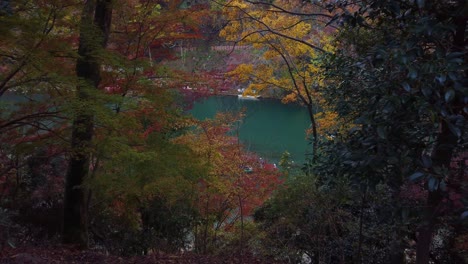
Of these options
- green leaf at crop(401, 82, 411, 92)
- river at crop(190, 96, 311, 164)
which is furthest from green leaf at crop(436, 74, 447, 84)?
river at crop(190, 96, 311, 164)

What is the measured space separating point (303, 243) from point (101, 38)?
3.55m

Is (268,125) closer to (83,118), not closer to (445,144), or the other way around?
(83,118)

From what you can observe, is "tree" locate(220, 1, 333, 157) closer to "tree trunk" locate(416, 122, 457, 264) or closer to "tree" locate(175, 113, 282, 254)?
"tree" locate(175, 113, 282, 254)

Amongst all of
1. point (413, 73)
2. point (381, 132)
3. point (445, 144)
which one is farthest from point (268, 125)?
point (413, 73)

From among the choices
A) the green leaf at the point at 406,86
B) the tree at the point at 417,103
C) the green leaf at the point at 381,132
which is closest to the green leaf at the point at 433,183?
the tree at the point at 417,103

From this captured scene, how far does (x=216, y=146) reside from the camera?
24.9ft

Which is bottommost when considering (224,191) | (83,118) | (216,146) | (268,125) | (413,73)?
(224,191)

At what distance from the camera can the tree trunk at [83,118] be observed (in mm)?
4348

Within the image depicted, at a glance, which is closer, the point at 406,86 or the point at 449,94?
the point at 449,94

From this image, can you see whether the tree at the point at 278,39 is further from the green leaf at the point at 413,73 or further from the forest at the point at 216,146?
the green leaf at the point at 413,73

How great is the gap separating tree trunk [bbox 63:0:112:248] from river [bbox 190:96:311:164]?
382 inches

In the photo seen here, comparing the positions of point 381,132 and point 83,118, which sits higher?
point 381,132

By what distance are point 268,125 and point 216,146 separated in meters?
15.7

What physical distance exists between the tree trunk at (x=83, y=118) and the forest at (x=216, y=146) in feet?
0.06
